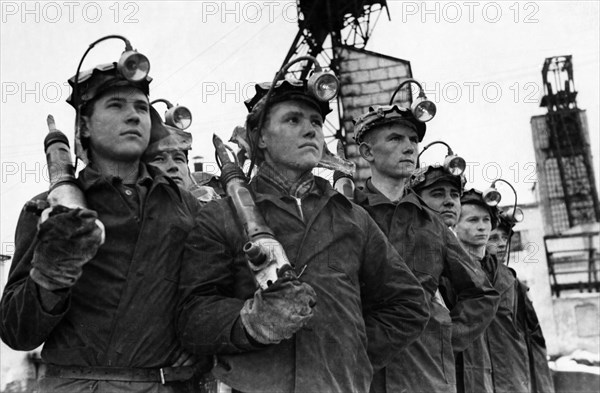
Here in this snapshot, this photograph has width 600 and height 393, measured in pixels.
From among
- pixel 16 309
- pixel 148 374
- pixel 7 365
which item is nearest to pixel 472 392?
pixel 148 374

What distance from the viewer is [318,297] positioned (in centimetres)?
348

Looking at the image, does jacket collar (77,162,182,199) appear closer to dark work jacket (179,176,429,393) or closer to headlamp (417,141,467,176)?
dark work jacket (179,176,429,393)

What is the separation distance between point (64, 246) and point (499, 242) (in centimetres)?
740

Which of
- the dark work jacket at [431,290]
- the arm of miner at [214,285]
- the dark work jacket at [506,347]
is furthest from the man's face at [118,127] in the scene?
the dark work jacket at [506,347]

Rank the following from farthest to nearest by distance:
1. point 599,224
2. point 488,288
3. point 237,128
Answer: point 599,224 < point 488,288 < point 237,128

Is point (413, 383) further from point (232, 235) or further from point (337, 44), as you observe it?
point (337, 44)

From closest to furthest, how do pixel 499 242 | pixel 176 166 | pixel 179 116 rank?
pixel 176 166 < pixel 179 116 < pixel 499 242

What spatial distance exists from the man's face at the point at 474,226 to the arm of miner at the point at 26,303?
5127 mm

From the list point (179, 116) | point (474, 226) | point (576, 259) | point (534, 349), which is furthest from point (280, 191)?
point (576, 259)

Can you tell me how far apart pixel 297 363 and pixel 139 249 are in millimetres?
836

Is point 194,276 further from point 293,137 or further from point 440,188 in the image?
point 440,188

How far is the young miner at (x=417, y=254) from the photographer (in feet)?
15.7

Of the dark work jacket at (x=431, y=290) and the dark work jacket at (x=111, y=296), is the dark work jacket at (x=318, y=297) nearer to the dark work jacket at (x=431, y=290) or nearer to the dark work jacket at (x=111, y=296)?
the dark work jacket at (x=111, y=296)

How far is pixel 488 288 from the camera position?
573 cm
